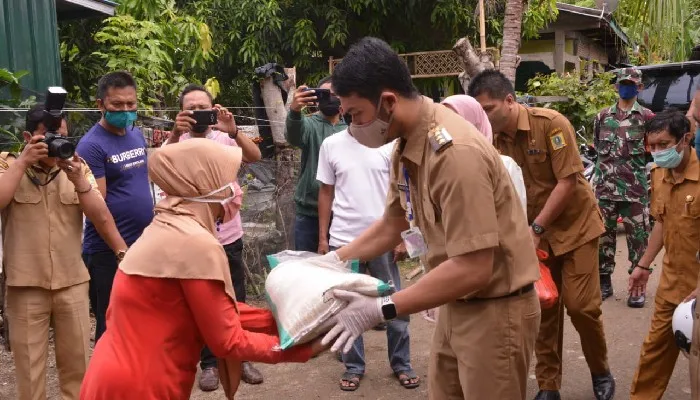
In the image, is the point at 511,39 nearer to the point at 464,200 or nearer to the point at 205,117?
the point at 205,117

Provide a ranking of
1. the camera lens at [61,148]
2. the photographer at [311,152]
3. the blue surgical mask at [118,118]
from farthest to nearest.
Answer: the photographer at [311,152] → the blue surgical mask at [118,118] → the camera lens at [61,148]

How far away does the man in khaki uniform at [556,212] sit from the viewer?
13.9 ft

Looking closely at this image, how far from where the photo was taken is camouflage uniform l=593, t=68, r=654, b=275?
6941 mm

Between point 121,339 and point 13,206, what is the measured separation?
192 cm

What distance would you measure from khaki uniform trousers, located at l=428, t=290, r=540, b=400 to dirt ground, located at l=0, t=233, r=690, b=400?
7.26 feet

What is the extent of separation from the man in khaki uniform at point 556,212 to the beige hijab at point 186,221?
6.97 ft

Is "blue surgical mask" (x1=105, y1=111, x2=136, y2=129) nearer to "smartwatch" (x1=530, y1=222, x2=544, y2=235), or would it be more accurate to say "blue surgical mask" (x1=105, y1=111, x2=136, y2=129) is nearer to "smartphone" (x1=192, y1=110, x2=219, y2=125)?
"smartphone" (x1=192, y1=110, x2=219, y2=125)

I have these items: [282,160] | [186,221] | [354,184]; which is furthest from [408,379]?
[282,160]

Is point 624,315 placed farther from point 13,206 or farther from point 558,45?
point 558,45

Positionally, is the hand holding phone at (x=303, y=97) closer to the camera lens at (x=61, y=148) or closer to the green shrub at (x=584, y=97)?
the camera lens at (x=61, y=148)

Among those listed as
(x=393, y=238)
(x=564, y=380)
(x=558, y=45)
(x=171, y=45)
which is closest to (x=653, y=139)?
(x=564, y=380)

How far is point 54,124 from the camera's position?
4.10m

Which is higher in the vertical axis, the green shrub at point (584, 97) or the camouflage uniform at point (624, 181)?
the green shrub at point (584, 97)

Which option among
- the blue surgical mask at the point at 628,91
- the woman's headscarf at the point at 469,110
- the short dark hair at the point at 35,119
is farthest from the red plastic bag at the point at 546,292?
the blue surgical mask at the point at 628,91
